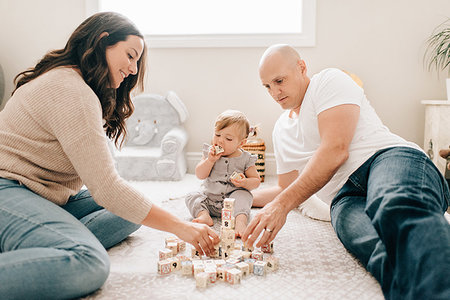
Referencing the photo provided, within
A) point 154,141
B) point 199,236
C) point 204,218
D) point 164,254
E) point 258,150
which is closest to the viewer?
point 199,236

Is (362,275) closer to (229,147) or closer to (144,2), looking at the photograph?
(229,147)

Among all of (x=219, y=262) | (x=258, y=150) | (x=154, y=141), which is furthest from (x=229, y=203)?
(x=154, y=141)

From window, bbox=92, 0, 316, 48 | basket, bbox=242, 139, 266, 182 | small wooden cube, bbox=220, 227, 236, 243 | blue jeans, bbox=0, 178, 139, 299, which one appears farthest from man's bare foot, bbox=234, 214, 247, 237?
window, bbox=92, 0, 316, 48

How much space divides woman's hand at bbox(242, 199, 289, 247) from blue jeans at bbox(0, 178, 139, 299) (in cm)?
54

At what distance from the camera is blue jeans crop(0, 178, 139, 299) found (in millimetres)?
1096

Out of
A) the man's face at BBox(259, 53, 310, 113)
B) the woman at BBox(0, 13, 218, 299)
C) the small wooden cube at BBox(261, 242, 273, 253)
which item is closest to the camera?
the woman at BBox(0, 13, 218, 299)

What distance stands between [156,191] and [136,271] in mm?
1413

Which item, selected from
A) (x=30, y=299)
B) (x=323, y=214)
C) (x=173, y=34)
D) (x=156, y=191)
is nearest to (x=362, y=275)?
Result: (x=323, y=214)

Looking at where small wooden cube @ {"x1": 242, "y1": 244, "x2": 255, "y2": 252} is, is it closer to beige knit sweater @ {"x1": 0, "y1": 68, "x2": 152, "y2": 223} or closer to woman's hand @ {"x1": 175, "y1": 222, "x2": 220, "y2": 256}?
woman's hand @ {"x1": 175, "y1": 222, "x2": 220, "y2": 256}

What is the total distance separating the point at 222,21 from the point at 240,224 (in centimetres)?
241

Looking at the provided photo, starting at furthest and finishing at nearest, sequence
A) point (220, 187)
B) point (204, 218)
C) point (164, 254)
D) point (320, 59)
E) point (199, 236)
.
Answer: point (320, 59), point (220, 187), point (204, 218), point (164, 254), point (199, 236)

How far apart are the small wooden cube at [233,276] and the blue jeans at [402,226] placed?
45 centimetres

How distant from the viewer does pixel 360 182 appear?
1.67 meters

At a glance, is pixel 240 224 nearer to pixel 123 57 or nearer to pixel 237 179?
pixel 237 179
